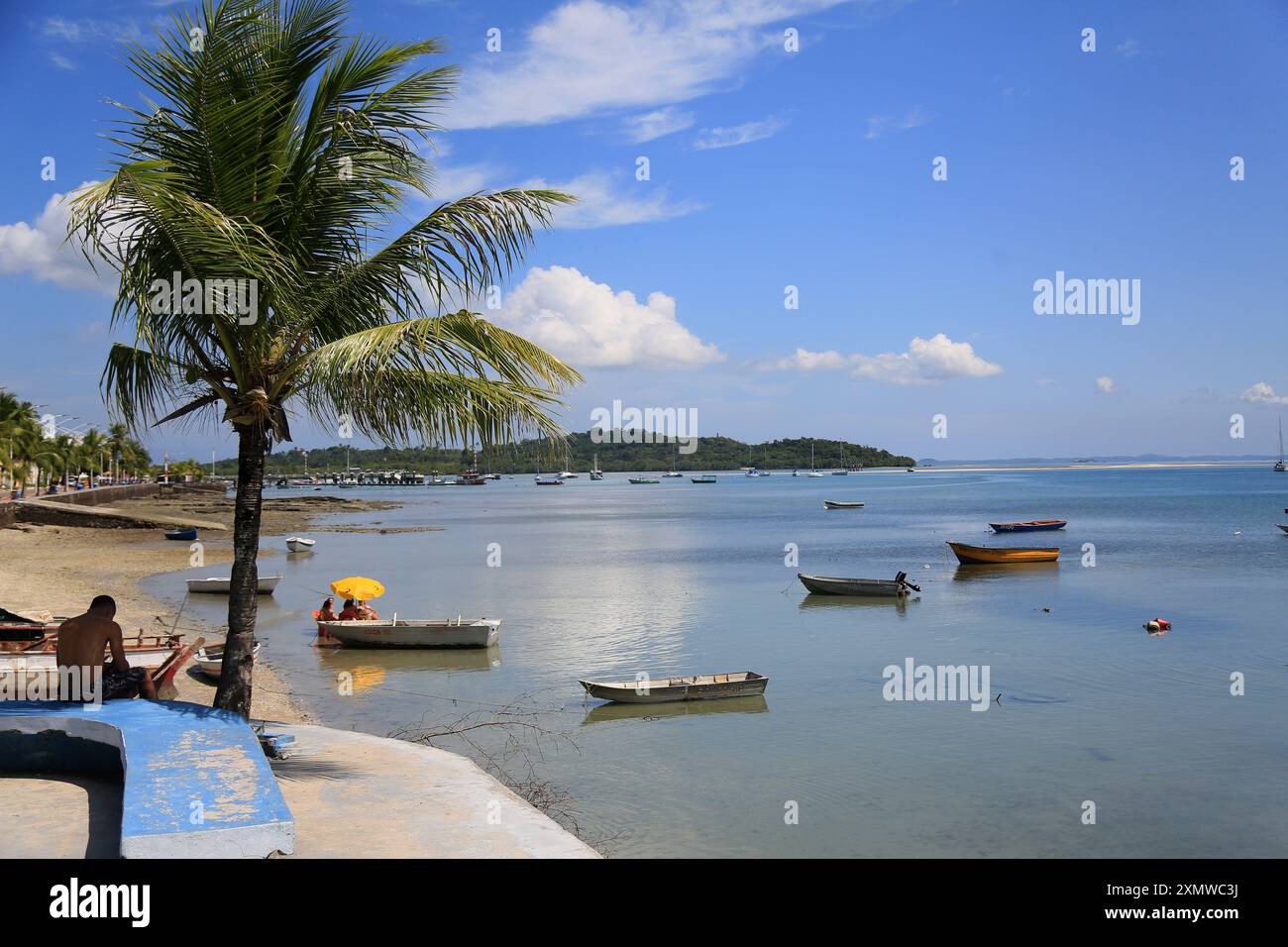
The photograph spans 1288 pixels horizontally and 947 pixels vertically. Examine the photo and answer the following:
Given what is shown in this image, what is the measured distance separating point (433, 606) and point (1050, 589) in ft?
80.5

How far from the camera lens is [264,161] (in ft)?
32.2

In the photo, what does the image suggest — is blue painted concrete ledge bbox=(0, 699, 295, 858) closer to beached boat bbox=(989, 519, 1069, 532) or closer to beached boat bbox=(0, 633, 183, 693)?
beached boat bbox=(0, 633, 183, 693)

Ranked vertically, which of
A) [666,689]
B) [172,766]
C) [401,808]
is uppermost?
[172,766]

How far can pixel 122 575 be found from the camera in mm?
42531

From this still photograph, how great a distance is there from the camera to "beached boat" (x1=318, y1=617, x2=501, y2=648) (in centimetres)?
2541

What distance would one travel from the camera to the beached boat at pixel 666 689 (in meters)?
19.0

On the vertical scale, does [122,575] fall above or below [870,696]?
above

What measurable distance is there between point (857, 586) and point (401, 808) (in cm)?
2852

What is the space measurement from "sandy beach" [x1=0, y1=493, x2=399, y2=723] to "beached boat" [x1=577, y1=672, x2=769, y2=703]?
561cm

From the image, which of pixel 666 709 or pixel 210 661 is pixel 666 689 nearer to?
pixel 666 709

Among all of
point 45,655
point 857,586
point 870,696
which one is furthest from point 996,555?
point 45,655

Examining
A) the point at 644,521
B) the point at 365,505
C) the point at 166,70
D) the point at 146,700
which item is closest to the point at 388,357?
the point at 166,70

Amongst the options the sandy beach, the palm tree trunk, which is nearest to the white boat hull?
the sandy beach

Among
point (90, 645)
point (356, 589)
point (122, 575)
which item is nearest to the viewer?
point (90, 645)
